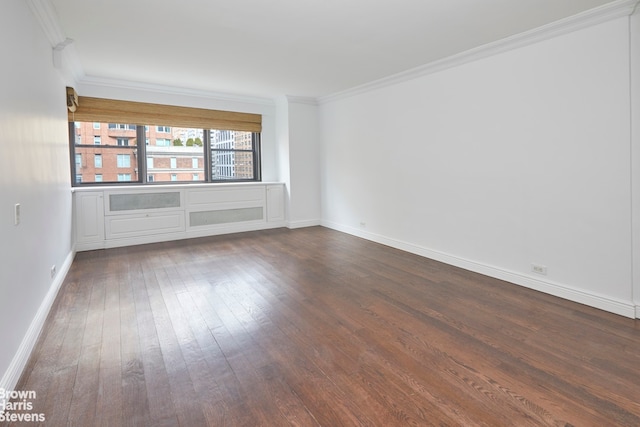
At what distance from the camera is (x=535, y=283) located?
3.36 m

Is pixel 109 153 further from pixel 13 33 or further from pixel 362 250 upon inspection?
pixel 362 250

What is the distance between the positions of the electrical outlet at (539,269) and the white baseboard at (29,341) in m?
4.10

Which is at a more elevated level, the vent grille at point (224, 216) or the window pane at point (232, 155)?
the window pane at point (232, 155)

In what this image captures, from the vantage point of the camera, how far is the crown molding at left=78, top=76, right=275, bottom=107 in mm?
4996

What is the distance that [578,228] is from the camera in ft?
9.94

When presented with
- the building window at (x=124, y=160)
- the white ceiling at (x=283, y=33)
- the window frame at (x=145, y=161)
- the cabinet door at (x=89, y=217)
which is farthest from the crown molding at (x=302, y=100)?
the cabinet door at (x=89, y=217)

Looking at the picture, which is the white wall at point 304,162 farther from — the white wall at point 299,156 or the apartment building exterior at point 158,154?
the apartment building exterior at point 158,154

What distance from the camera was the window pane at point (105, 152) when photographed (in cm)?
521

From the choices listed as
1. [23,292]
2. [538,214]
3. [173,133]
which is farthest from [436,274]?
[173,133]

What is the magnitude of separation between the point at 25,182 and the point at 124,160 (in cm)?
347

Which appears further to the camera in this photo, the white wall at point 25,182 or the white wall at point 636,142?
the white wall at point 636,142

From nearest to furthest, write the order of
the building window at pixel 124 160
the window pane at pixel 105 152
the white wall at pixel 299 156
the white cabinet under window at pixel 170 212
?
the white cabinet under window at pixel 170 212
the window pane at pixel 105 152
the building window at pixel 124 160
the white wall at pixel 299 156

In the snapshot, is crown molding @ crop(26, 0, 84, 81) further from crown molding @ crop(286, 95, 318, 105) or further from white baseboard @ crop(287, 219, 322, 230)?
white baseboard @ crop(287, 219, 322, 230)

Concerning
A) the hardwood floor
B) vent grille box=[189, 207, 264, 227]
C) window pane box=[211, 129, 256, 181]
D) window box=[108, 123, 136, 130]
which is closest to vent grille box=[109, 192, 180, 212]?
vent grille box=[189, 207, 264, 227]
